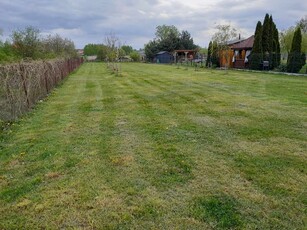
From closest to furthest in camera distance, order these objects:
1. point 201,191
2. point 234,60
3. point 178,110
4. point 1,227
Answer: point 1,227, point 201,191, point 178,110, point 234,60

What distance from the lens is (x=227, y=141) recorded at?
5.29 m

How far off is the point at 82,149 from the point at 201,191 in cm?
244

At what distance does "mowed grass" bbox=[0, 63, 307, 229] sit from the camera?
299 centimetres

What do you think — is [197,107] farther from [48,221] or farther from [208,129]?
[48,221]

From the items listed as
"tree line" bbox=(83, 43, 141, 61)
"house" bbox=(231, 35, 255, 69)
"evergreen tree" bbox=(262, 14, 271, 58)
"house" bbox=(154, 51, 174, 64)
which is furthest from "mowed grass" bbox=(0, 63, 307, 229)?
"house" bbox=(154, 51, 174, 64)

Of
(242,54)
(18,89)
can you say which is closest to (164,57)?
(242,54)

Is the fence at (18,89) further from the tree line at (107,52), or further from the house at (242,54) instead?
the house at (242,54)

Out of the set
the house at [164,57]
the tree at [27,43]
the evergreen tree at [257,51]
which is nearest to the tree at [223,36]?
the evergreen tree at [257,51]

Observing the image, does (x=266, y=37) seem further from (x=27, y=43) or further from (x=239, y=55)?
(x=27, y=43)

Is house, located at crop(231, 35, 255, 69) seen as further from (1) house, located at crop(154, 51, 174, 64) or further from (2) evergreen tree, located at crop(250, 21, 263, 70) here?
(1) house, located at crop(154, 51, 174, 64)

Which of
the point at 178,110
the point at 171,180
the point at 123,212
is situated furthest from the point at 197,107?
the point at 123,212

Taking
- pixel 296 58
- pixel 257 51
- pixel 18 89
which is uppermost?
pixel 257 51

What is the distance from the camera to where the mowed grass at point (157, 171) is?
299 cm

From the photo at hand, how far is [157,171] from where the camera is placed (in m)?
4.07
